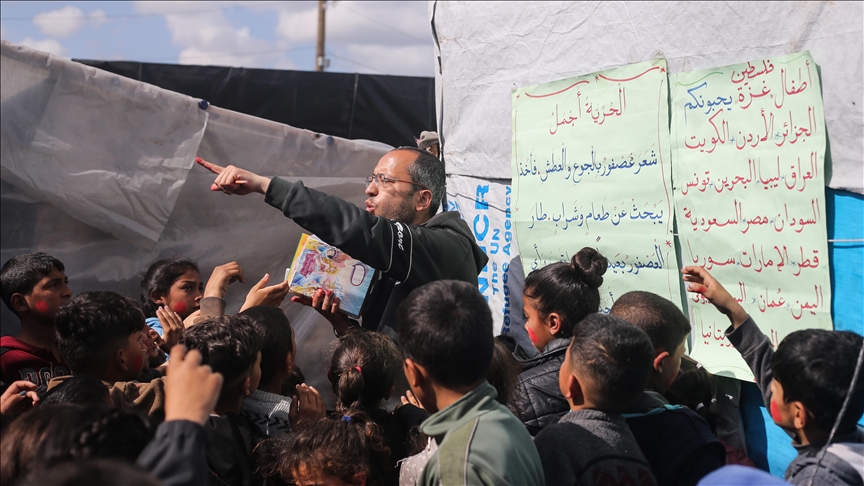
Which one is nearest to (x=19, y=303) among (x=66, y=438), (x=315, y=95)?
(x=66, y=438)

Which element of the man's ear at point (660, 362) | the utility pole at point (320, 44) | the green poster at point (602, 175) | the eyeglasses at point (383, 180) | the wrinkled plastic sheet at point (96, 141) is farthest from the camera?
the utility pole at point (320, 44)

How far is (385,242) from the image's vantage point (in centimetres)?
258

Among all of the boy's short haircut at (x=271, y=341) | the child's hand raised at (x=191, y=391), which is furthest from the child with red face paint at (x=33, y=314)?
the child's hand raised at (x=191, y=391)

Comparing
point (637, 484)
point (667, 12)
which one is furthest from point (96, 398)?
point (667, 12)

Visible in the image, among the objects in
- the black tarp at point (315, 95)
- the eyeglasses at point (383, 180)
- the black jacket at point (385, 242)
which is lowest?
the black jacket at point (385, 242)

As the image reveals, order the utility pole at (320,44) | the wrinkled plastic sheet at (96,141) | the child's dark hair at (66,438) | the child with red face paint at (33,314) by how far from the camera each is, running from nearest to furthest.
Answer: the child's dark hair at (66,438)
the child with red face paint at (33,314)
the wrinkled plastic sheet at (96,141)
the utility pole at (320,44)

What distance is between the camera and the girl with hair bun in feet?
7.62

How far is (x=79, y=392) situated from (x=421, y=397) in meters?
0.99

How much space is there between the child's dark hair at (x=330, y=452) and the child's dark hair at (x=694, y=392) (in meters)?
1.16

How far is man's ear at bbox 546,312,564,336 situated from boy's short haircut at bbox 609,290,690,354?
0.65 ft

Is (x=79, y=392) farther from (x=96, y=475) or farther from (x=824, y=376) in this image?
(x=824, y=376)

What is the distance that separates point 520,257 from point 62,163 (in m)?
2.34

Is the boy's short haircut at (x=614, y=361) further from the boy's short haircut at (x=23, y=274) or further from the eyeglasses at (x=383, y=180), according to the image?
the boy's short haircut at (x=23, y=274)

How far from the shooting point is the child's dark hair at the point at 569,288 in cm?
246
